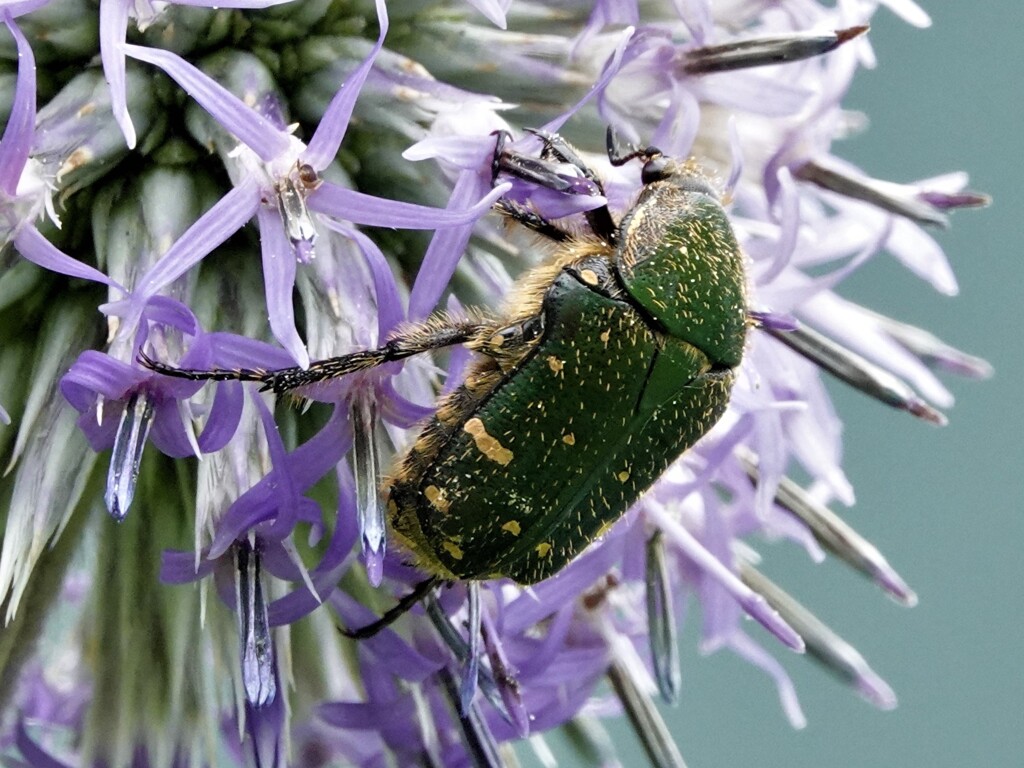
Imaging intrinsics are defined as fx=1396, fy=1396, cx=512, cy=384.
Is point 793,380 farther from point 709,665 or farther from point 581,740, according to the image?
point 709,665

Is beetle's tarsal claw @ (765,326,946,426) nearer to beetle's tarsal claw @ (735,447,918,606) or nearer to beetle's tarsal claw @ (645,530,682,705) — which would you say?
beetle's tarsal claw @ (735,447,918,606)

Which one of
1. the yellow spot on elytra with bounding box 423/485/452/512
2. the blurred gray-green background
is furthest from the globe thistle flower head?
the blurred gray-green background

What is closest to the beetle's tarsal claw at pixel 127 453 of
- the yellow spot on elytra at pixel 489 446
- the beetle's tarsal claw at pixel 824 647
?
the yellow spot on elytra at pixel 489 446

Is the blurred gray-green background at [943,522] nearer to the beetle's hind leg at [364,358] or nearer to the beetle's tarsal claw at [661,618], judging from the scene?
the beetle's tarsal claw at [661,618]

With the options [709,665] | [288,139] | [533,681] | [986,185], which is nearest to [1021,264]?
[986,185]

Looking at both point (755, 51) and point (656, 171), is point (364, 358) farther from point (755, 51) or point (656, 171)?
point (755, 51)

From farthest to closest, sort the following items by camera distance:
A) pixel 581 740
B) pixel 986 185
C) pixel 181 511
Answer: pixel 986 185, pixel 581 740, pixel 181 511
